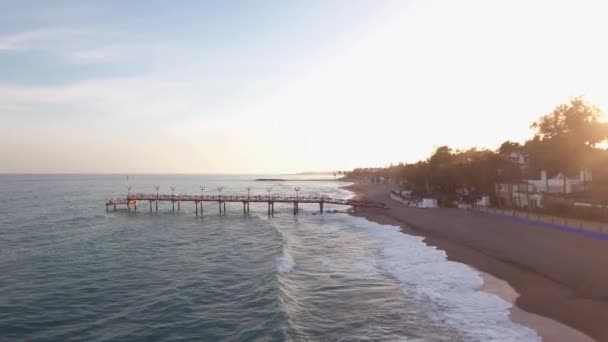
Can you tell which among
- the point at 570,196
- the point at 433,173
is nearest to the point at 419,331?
the point at 570,196

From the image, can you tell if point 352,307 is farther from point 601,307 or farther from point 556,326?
point 601,307

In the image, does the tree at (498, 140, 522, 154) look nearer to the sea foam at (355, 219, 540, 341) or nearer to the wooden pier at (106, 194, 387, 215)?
the wooden pier at (106, 194, 387, 215)

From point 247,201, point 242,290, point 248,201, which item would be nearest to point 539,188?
point 248,201

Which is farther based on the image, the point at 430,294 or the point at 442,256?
the point at 442,256

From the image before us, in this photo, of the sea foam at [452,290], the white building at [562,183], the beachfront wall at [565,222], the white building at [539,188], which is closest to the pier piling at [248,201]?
the white building at [539,188]

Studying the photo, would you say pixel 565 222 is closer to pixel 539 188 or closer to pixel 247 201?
pixel 539 188

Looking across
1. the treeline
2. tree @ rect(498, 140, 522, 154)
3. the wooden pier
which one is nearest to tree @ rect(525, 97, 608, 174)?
the treeline
